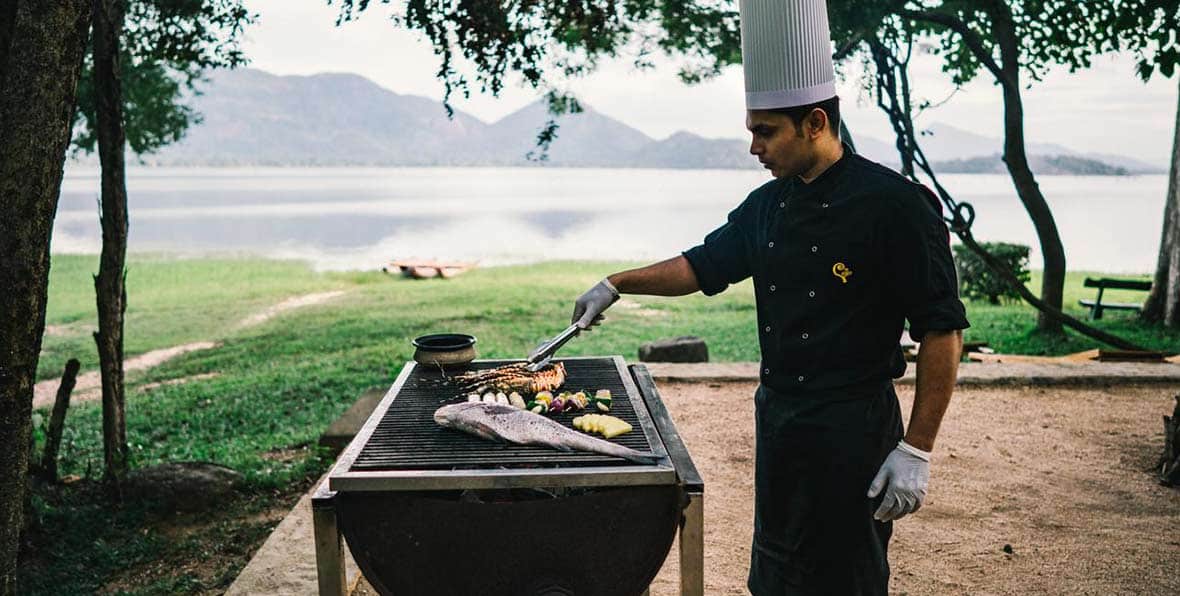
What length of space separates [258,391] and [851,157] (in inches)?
324

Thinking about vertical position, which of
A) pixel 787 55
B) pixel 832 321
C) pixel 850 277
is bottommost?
pixel 832 321

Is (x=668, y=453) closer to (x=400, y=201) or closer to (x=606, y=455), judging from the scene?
(x=606, y=455)

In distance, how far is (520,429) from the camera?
274cm

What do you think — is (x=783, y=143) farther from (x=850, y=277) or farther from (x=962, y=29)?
(x=962, y=29)

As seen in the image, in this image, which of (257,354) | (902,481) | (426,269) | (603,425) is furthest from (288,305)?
(902,481)

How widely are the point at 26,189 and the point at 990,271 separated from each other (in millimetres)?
14451

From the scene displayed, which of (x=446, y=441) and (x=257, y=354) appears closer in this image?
(x=446, y=441)

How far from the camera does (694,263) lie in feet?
10.2

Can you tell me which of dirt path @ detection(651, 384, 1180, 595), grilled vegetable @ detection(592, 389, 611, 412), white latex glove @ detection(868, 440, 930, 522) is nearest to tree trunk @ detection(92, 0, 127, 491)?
grilled vegetable @ detection(592, 389, 611, 412)

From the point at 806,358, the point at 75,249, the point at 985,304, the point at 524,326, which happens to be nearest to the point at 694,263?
the point at 806,358

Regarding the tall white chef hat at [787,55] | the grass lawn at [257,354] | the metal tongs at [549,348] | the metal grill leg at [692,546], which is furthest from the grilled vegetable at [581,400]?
the grass lawn at [257,354]

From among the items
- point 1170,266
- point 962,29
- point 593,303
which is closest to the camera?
point 593,303

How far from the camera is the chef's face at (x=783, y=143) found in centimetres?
252

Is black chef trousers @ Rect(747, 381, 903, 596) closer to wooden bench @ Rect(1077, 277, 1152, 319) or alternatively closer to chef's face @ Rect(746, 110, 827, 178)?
chef's face @ Rect(746, 110, 827, 178)
